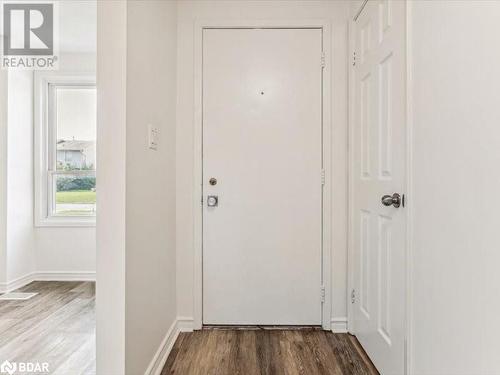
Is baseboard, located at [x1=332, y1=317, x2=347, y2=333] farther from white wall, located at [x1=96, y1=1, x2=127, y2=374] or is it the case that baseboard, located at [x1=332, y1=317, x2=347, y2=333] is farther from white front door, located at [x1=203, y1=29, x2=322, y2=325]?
white wall, located at [x1=96, y1=1, x2=127, y2=374]

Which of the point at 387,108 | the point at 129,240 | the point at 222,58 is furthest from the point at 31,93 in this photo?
the point at 387,108

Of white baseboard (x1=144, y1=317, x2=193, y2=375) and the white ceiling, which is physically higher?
the white ceiling

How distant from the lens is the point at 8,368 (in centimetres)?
180

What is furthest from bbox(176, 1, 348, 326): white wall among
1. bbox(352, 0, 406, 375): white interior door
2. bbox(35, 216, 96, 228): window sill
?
bbox(35, 216, 96, 228): window sill

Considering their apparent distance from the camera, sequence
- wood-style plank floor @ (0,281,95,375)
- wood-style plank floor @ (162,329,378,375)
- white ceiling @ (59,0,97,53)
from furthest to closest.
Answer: white ceiling @ (59,0,97,53) < wood-style plank floor @ (0,281,95,375) < wood-style plank floor @ (162,329,378,375)

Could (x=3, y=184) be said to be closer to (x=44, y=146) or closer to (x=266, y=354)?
(x=44, y=146)

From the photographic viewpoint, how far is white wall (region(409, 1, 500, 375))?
927 millimetres

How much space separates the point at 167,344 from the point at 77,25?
9.28ft

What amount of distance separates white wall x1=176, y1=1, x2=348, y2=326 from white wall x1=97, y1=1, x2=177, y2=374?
46 centimetres

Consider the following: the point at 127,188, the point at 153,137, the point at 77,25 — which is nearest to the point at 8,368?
the point at 127,188

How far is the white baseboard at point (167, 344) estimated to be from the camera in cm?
167

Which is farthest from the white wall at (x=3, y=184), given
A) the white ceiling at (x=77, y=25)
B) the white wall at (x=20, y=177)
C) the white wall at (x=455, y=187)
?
the white wall at (x=455, y=187)

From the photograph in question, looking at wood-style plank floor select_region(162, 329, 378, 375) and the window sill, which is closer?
wood-style plank floor select_region(162, 329, 378, 375)

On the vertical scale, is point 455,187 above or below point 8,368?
above
